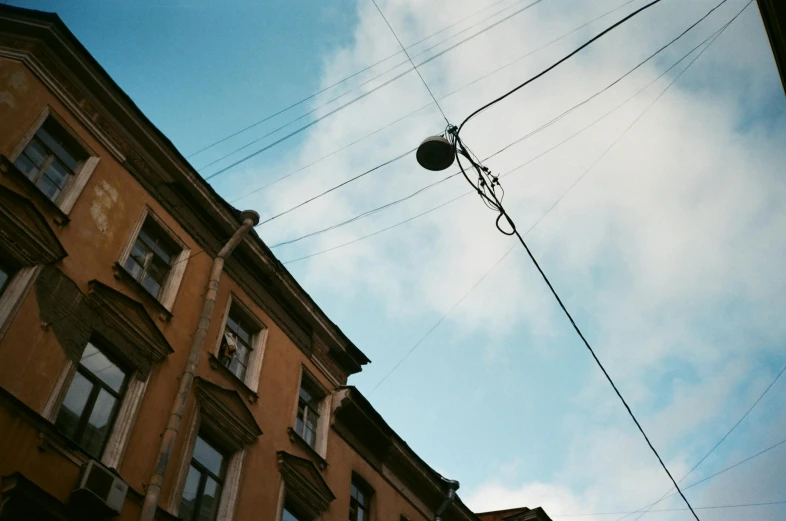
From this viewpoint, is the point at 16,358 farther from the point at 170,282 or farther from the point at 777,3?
the point at 777,3

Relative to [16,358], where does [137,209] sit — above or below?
above

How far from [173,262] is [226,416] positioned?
9.97 ft

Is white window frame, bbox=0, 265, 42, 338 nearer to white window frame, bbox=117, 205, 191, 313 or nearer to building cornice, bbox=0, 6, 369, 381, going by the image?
white window frame, bbox=117, 205, 191, 313

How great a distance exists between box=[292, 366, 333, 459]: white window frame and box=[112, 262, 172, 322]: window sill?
3.60m

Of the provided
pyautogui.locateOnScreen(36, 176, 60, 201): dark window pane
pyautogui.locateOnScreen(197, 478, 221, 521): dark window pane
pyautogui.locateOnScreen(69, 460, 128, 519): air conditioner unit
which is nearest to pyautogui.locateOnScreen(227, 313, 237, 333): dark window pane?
pyautogui.locateOnScreen(197, 478, 221, 521): dark window pane

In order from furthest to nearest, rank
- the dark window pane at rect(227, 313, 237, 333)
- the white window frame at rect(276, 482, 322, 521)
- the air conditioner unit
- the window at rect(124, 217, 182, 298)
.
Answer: the dark window pane at rect(227, 313, 237, 333)
the white window frame at rect(276, 482, 322, 521)
the window at rect(124, 217, 182, 298)
the air conditioner unit

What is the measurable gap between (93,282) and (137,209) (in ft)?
7.12

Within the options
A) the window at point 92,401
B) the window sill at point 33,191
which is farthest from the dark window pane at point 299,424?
the window sill at point 33,191

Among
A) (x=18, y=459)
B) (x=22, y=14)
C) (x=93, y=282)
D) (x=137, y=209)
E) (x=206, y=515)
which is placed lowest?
(x=18, y=459)

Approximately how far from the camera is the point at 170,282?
1109 centimetres

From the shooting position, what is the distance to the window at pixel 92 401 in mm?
7992

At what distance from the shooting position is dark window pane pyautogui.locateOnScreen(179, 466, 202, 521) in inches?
356

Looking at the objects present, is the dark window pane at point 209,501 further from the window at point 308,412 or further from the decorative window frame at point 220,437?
the window at point 308,412

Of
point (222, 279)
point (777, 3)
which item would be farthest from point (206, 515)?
point (777, 3)
